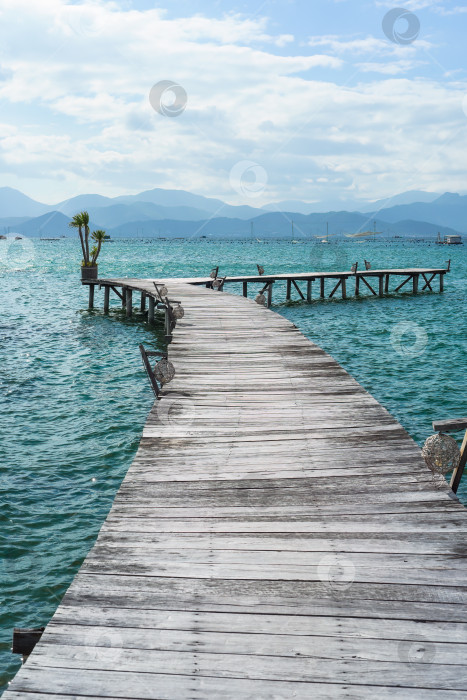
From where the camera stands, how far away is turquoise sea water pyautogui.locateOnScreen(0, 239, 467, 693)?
22.5ft

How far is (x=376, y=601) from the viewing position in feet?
11.8

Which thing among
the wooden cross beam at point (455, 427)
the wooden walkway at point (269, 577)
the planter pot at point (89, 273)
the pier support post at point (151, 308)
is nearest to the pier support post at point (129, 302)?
the pier support post at point (151, 308)

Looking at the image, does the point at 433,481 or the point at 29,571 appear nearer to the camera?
the point at 433,481

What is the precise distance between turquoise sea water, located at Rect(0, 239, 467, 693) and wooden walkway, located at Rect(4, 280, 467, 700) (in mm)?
1845

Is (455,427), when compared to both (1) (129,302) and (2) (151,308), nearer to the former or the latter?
(2) (151,308)

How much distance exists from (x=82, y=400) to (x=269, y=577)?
33.2 ft

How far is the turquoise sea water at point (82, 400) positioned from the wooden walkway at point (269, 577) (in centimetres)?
184

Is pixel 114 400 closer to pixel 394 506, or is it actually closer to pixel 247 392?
pixel 247 392

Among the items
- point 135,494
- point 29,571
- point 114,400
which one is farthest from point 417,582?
point 114,400

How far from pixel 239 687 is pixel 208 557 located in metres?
1.20

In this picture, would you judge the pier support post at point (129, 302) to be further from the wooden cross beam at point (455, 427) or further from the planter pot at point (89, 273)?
the wooden cross beam at point (455, 427)

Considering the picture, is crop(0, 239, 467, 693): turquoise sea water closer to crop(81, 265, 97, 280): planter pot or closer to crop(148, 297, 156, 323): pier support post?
crop(148, 297, 156, 323): pier support post

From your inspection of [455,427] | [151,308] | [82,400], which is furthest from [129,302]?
[455,427]

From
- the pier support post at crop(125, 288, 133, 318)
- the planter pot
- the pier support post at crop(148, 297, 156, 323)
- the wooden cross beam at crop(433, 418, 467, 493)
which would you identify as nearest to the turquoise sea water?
the pier support post at crop(125, 288, 133, 318)
